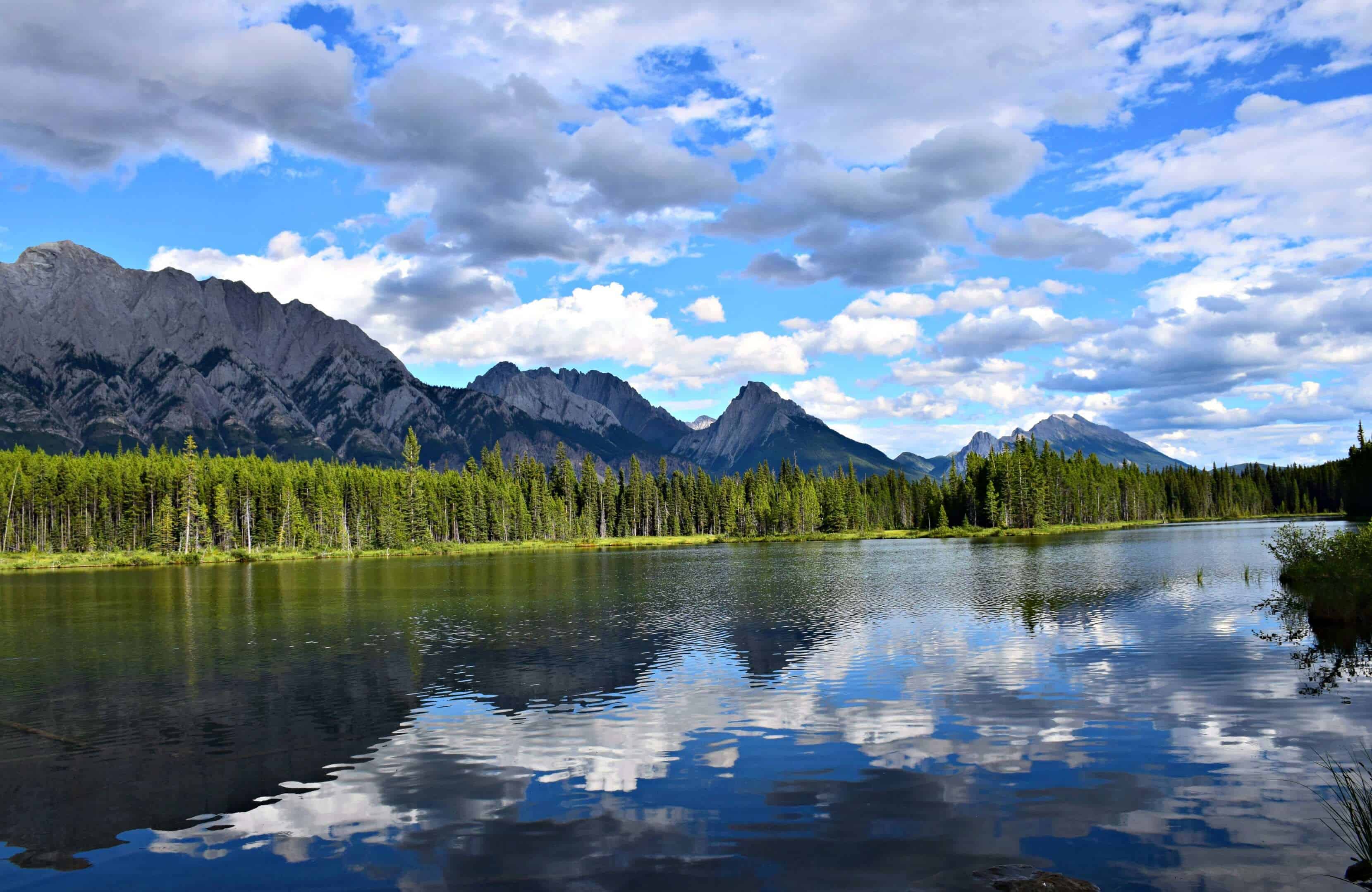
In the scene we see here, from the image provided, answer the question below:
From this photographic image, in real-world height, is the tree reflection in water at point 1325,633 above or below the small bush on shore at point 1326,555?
below

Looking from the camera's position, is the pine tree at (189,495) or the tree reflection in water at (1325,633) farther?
the pine tree at (189,495)

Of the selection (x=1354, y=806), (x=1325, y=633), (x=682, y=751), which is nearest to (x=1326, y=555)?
(x=1325, y=633)

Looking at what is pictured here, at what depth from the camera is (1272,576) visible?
60969 mm

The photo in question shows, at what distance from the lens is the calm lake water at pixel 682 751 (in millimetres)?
13875

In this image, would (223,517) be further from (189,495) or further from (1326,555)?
(1326,555)

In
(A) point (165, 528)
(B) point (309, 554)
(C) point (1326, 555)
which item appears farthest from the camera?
(B) point (309, 554)

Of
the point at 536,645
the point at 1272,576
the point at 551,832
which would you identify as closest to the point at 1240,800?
the point at 551,832

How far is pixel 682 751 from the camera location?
20.7 meters

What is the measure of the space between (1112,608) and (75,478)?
19253cm

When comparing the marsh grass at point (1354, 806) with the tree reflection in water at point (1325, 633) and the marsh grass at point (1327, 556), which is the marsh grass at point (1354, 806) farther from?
the marsh grass at point (1327, 556)

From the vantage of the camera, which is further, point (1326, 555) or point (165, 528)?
point (165, 528)

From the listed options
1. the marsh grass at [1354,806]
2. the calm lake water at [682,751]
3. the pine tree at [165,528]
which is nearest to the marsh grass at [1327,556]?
the calm lake water at [682,751]

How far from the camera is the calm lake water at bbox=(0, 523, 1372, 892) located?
13875mm

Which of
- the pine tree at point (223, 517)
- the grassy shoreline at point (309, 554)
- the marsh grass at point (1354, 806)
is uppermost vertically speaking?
the pine tree at point (223, 517)
